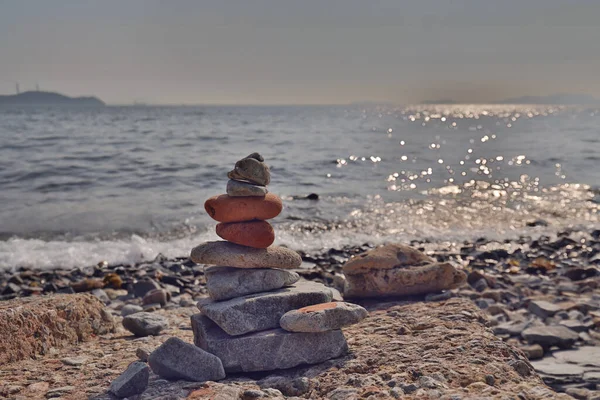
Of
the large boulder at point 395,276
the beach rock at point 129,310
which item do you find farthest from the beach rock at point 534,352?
the beach rock at point 129,310

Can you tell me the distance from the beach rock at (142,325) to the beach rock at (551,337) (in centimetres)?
430

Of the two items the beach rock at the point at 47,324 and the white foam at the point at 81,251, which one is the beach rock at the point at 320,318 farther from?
the white foam at the point at 81,251

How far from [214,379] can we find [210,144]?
34.5 meters

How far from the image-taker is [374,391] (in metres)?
4.02

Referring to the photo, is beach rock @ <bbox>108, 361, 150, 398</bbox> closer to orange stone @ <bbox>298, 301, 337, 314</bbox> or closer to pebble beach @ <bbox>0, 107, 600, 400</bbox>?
pebble beach @ <bbox>0, 107, 600, 400</bbox>

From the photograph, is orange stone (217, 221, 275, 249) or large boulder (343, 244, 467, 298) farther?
large boulder (343, 244, 467, 298)

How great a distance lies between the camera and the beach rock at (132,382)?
418 centimetres

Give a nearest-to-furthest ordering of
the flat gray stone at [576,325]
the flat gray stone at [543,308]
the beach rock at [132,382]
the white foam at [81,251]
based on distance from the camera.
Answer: the beach rock at [132,382], the flat gray stone at [576,325], the flat gray stone at [543,308], the white foam at [81,251]

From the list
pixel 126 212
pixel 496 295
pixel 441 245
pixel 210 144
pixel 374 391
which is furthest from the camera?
pixel 210 144

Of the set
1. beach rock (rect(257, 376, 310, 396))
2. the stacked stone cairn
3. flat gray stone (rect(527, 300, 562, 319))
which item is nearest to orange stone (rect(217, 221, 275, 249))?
the stacked stone cairn

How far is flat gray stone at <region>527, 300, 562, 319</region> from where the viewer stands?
26.0ft

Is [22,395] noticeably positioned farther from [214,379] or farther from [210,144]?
[210,144]

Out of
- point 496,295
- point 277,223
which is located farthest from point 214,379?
point 277,223

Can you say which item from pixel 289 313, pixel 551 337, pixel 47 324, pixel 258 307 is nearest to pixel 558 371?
pixel 551 337
